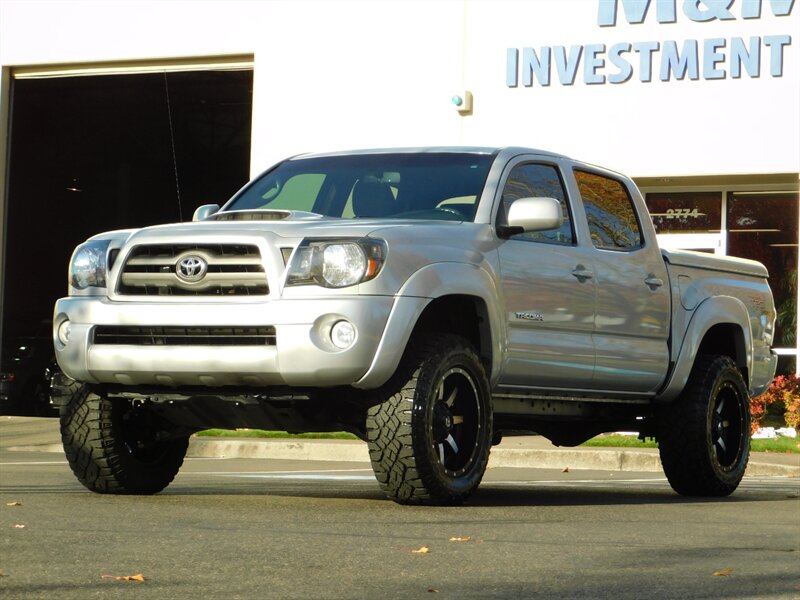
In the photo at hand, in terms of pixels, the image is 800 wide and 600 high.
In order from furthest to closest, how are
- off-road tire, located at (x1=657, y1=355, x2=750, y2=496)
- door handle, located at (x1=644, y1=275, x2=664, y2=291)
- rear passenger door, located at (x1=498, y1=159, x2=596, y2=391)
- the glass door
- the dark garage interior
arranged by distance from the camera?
the dark garage interior
the glass door
off-road tire, located at (x1=657, y1=355, x2=750, y2=496)
door handle, located at (x1=644, y1=275, x2=664, y2=291)
rear passenger door, located at (x1=498, y1=159, x2=596, y2=391)

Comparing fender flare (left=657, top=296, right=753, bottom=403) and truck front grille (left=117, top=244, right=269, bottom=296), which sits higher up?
truck front grille (left=117, top=244, right=269, bottom=296)

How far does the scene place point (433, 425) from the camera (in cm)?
764

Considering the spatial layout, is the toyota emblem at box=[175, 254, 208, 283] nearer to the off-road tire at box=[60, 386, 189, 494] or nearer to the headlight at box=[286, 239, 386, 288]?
the headlight at box=[286, 239, 386, 288]

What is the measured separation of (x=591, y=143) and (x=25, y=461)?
29.4 feet

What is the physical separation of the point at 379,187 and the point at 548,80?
11.6 m

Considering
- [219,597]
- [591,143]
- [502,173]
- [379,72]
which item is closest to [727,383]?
[502,173]

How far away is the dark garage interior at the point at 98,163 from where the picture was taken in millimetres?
24000

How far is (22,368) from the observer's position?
77.7ft

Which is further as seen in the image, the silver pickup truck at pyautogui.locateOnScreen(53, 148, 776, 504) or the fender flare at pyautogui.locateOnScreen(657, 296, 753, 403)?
the fender flare at pyautogui.locateOnScreen(657, 296, 753, 403)

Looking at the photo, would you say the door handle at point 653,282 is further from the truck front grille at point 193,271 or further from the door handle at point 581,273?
the truck front grille at point 193,271

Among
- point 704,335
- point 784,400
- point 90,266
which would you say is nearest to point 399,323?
point 90,266

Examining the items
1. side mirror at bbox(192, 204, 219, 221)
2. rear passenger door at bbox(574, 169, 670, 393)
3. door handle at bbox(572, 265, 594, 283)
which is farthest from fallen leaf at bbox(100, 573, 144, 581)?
rear passenger door at bbox(574, 169, 670, 393)

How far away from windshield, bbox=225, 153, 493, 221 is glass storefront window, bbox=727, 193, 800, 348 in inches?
454

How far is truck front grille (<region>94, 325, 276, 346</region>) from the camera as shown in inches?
292
